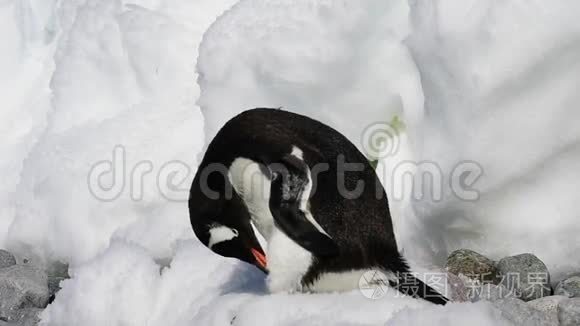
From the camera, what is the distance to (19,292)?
142 inches

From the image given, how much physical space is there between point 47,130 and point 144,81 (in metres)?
0.61

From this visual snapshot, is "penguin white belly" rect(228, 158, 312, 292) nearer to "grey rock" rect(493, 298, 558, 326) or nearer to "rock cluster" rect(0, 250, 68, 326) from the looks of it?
"grey rock" rect(493, 298, 558, 326)

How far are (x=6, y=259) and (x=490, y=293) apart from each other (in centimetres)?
235

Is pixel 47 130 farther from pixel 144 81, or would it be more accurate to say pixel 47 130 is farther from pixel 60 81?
pixel 144 81

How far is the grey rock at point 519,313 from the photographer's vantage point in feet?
7.09

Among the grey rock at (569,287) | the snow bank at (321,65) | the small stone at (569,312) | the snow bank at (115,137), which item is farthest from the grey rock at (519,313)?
the snow bank at (115,137)

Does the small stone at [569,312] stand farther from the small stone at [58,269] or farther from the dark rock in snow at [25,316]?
the small stone at [58,269]

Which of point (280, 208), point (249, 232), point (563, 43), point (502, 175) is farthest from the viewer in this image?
point (502, 175)

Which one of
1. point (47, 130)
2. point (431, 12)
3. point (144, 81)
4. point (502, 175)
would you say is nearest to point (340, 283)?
point (502, 175)

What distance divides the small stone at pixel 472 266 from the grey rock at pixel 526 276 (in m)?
0.05

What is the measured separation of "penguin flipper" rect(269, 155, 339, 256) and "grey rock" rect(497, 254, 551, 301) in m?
0.96

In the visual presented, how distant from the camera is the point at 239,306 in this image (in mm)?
2367

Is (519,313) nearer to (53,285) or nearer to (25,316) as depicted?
(25,316)

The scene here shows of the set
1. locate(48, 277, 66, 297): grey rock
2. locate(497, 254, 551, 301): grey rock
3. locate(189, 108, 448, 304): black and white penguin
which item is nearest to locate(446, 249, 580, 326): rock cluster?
locate(497, 254, 551, 301): grey rock
